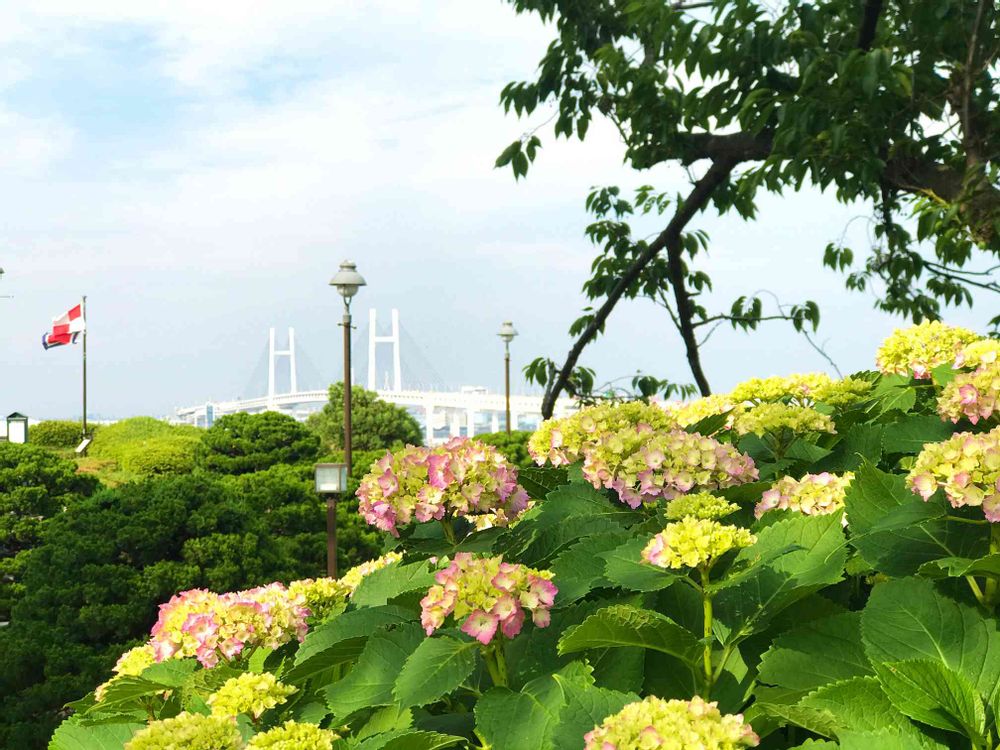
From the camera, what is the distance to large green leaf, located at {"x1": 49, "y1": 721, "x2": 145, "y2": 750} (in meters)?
1.99

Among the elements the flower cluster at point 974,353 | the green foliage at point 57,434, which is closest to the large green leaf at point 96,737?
the flower cluster at point 974,353

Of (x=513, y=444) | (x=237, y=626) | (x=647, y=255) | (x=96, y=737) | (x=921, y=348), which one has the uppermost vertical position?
(x=647, y=255)

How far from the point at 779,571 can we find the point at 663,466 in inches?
18.6

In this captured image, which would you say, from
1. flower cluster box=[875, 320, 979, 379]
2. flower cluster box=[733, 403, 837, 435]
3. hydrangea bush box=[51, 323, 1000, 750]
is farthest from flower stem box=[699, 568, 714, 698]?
flower cluster box=[875, 320, 979, 379]

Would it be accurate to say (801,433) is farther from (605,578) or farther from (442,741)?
(442,741)

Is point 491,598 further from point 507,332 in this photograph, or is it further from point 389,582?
point 507,332

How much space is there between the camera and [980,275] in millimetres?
5332

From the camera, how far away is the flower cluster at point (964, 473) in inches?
58.8

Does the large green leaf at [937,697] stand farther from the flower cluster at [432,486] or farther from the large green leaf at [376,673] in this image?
the flower cluster at [432,486]

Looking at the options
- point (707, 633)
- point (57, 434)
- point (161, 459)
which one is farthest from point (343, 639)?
point (57, 434)

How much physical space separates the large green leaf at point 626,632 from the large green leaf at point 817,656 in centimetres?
13

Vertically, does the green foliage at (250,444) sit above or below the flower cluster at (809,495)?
below

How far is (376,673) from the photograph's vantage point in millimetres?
1633

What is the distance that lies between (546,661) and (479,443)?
2.67 feet
